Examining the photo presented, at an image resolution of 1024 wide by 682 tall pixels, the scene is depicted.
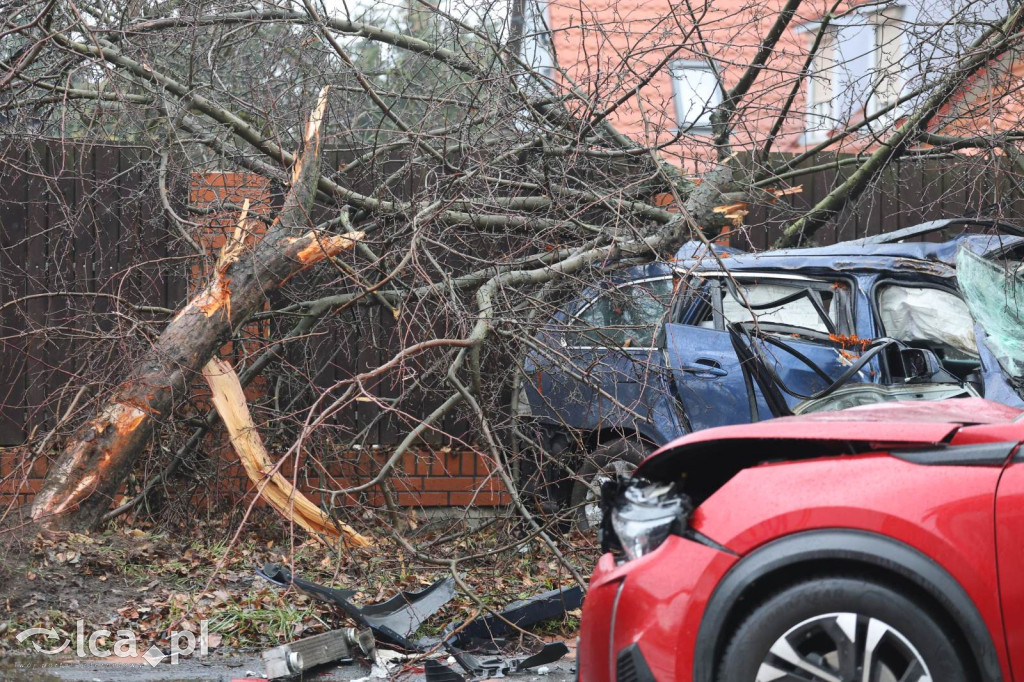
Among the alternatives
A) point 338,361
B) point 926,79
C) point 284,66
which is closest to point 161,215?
point 338,361

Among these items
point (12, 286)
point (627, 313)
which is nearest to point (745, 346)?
point (627, 313)

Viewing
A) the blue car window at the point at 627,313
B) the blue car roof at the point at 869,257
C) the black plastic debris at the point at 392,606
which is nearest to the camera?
the black plastic debris at the point at 392,606

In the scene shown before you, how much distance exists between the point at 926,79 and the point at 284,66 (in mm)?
4946

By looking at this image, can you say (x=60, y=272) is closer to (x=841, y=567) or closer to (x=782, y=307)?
(x=782, y=307)

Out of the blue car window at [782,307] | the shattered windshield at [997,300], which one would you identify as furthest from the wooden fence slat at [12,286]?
the shattered windshield at [997,300]

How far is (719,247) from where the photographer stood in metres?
6.57

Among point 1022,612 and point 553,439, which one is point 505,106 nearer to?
point 553,439

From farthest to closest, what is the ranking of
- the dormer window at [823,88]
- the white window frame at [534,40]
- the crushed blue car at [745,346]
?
the white window frame at [534,40]
the dormer window at [823,88]
the crushed blue car at [745,346]

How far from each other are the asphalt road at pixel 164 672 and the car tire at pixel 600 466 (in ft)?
4.13

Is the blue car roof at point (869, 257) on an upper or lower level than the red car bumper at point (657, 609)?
upper

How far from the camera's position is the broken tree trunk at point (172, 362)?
17.9 feet

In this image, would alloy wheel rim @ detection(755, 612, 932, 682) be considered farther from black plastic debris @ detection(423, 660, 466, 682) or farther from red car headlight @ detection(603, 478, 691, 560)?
black plastic debris @ detection(423, 660, 466, 682)

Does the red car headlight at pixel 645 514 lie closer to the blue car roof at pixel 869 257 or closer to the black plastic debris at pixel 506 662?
the black plastic debris at pixel 506 662

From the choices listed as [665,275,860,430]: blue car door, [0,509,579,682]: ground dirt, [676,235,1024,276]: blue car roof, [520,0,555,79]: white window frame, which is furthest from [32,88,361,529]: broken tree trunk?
[676,235,1024,276]: blue car roof
